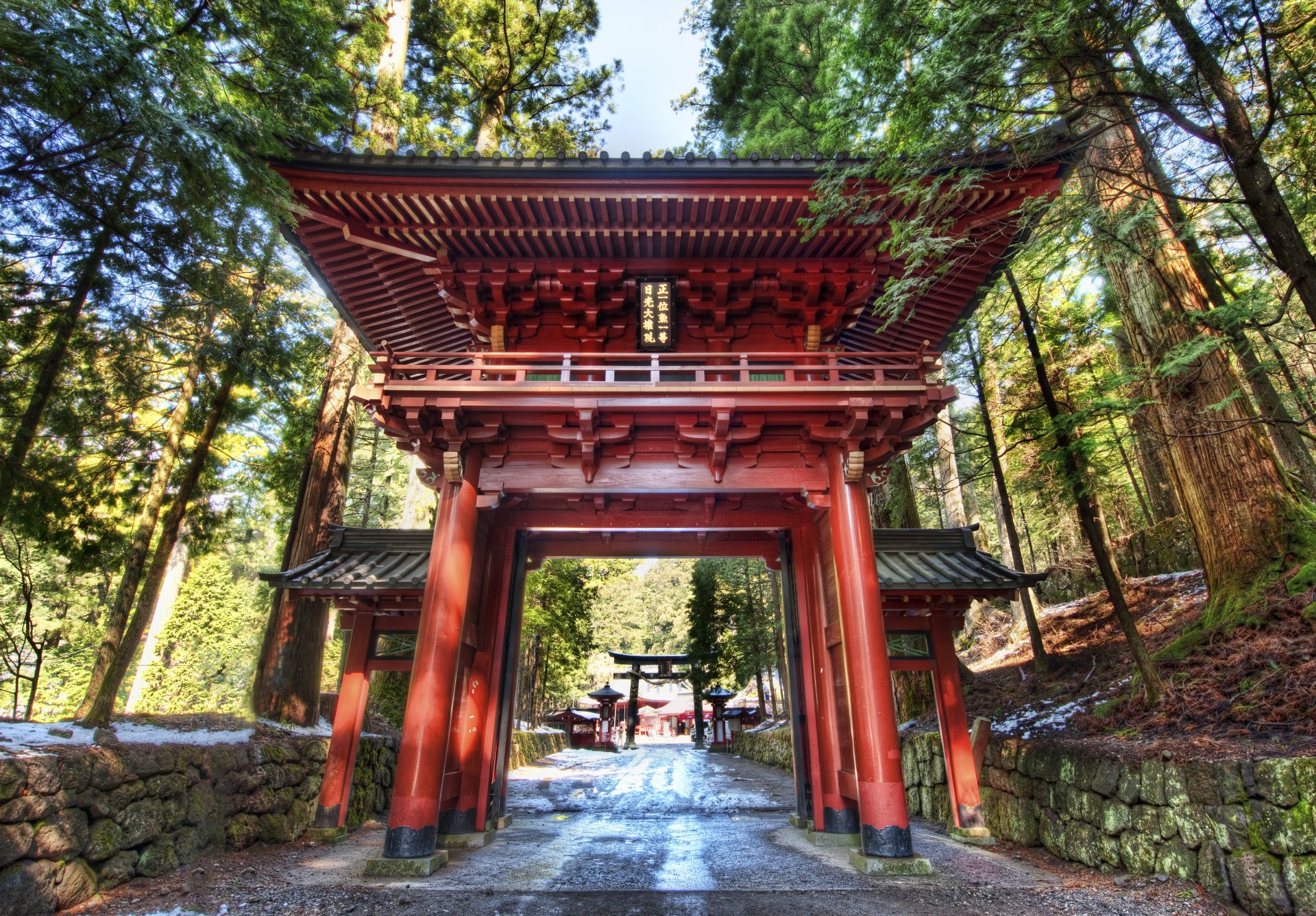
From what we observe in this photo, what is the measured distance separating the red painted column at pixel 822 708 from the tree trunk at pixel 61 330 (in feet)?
24.6

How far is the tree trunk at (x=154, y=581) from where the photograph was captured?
19.8ft

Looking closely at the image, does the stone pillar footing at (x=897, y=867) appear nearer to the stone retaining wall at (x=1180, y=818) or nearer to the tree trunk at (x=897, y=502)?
the stone retaining wall at (x=1180, y=818)

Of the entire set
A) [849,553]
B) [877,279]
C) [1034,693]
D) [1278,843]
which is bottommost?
[1278,843]

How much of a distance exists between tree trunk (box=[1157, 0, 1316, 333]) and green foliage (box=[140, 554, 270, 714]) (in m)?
22.3

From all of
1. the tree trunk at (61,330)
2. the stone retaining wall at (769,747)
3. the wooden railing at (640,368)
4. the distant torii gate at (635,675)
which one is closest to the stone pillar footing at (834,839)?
the wooden railing at (640,368)

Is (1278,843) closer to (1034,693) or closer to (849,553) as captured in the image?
(849,553)

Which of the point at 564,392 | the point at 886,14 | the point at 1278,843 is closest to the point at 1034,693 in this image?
the point at 1278,843

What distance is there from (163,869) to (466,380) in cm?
491

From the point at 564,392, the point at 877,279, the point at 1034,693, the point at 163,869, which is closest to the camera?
the point at 163,869

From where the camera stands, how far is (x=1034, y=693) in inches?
364

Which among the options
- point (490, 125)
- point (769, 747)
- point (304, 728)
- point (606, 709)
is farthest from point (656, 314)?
point (606, 709)

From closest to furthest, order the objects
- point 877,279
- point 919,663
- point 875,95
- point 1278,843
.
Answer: point 1278,843
point 875,95
point 877,279
point 919,663

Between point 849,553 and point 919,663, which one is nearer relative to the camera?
point 849,553

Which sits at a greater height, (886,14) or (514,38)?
(514,38)
